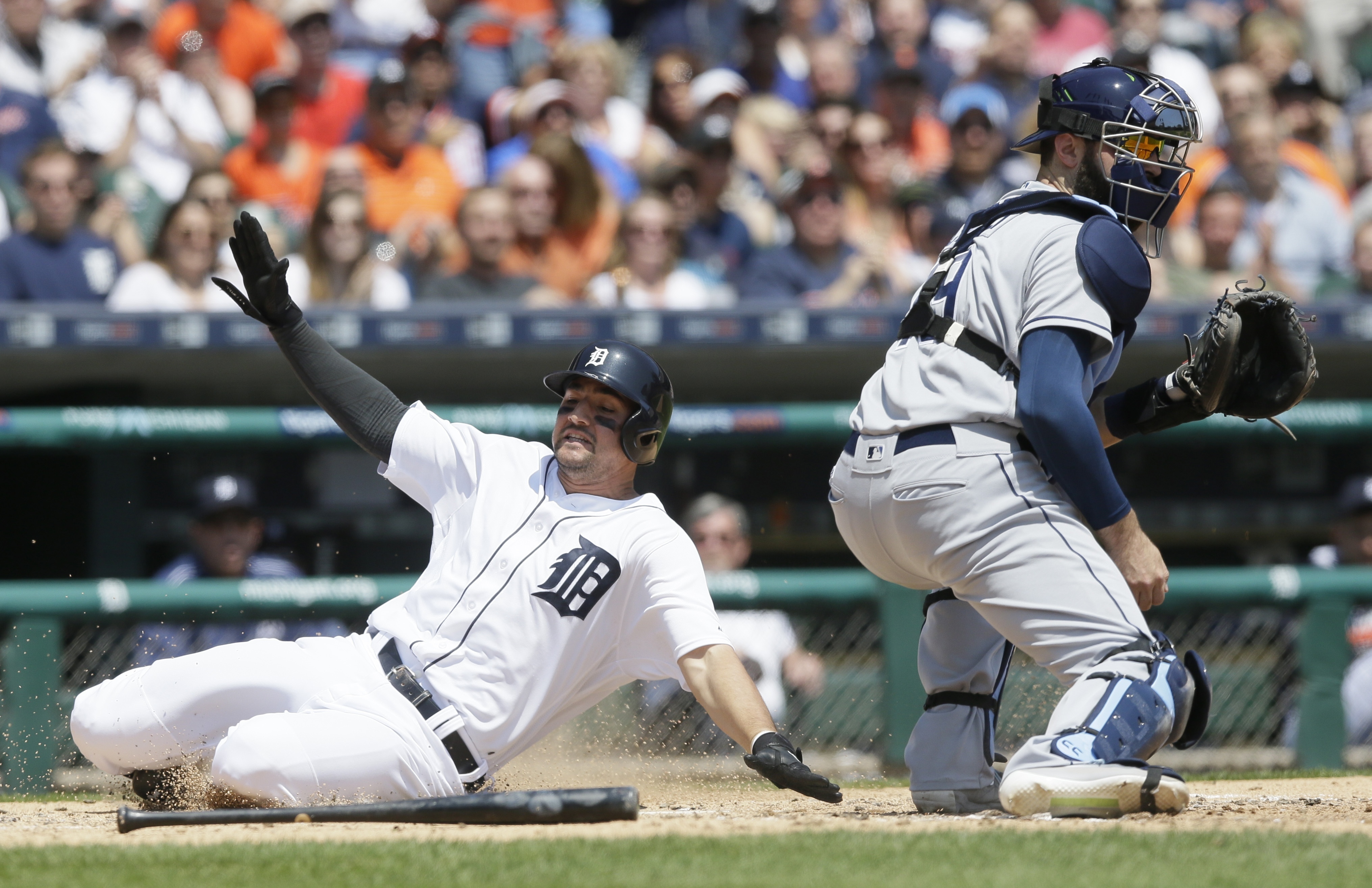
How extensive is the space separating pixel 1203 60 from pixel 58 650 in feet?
22.1

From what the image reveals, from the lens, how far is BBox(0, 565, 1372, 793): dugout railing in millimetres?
4605

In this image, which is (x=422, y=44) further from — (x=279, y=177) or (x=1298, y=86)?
(x=1298, y=86)

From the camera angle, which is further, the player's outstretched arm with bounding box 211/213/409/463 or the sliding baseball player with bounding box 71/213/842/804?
the player's outstretched arm with bounding box 211/213/409/463

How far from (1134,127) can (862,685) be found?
215cm

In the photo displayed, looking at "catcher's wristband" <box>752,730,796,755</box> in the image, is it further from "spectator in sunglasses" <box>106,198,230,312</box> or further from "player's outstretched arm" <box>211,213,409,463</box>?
"spectator in sunglasses" <box>106,198,230,312</box>

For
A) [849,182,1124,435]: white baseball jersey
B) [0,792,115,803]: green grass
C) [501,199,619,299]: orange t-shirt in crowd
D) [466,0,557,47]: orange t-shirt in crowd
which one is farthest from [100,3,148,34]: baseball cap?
[849,182,1124,435]: white baseball jersey

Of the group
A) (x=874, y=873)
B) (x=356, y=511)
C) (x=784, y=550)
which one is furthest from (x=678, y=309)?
(x=874, y=873)

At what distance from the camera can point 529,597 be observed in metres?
3.32

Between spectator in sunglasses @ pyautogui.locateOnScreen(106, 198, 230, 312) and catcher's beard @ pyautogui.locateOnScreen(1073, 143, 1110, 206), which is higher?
catcher's beard @ pyautogui.locateOnScreen(1073, 143, 1110, 206)

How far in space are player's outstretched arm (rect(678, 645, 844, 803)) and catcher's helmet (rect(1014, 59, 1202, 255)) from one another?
50.3 inches

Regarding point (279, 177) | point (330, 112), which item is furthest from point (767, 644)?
point (330, 112)

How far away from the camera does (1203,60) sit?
8.63 m

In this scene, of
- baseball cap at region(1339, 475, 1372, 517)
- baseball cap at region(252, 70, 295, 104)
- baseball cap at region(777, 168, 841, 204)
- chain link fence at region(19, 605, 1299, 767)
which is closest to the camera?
chain link fence at region(19, 605, 1299, 767)

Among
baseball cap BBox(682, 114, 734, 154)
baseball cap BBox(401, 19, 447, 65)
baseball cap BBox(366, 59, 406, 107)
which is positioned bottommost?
baseball cap BBox(682, 114, 734, 154)
